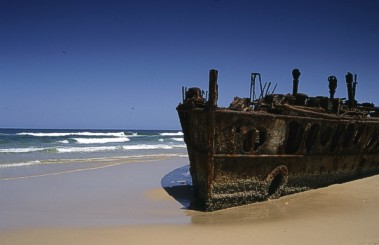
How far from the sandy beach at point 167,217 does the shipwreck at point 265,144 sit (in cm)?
40

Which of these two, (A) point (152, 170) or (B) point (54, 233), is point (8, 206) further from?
(A) point (152, 170)

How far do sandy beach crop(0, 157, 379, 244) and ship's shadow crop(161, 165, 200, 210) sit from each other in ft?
0.17

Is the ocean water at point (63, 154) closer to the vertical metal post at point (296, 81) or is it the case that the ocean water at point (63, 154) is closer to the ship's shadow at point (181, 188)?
the ship's shadow at point (181, 188)

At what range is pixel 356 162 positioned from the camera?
12.2 meters

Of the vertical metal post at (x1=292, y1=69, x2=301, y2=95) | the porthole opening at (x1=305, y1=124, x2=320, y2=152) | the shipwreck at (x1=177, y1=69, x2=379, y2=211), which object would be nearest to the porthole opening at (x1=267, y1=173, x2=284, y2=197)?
the shipwreck at (x1=177, y1=69, x2=379, y2=211)

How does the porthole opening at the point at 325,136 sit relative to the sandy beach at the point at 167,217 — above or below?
above

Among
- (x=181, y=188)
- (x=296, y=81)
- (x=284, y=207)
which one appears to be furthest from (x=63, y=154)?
(x=284, y=207)

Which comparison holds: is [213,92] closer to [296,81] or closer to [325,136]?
[325,136]

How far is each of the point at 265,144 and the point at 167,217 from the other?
9.05ft

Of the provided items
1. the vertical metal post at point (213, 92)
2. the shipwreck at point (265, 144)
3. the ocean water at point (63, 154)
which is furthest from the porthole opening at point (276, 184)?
the ocean water at point (63, 154)

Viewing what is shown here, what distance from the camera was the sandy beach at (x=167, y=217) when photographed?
612cm

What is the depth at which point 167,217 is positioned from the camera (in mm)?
7719

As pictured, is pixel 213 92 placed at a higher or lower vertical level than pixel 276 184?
higher

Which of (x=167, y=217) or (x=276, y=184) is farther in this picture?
(x=276, y=184)
